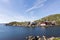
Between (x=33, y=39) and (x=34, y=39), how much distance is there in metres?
0.93

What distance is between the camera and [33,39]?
8575 centimetres

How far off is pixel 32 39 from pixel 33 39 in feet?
2.04

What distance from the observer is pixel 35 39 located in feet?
284

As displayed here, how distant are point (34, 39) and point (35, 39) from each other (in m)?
0.61

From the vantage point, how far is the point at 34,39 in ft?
284

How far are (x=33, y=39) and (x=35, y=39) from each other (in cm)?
144

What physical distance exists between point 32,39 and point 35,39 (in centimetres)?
190

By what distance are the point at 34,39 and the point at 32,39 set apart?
131cm

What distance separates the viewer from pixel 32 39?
85.9 meters
